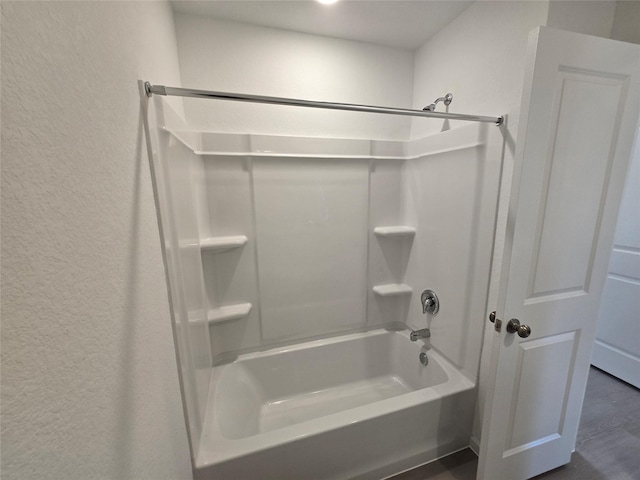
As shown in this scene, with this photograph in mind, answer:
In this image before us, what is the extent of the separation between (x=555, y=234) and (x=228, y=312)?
5.81 feet

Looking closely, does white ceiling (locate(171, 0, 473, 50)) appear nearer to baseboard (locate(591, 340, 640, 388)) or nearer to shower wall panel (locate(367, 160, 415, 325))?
shower wall panel (locate(367, 160, 415, 325))

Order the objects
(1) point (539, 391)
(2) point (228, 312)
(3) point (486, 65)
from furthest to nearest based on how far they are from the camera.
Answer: (2) point (228, 312)
(3) point (486, 65)
(1) point (539, 391)

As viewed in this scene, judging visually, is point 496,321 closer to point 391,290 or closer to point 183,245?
point 391,290

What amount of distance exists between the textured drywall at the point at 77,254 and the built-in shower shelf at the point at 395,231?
4.92 feet

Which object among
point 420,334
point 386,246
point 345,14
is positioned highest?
point 345,14

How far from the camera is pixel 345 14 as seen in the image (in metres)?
1.47

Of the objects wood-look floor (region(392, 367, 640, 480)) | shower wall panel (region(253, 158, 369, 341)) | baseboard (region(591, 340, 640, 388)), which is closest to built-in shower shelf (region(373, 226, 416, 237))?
shower wall panel (region(253, 158, 369, 341))

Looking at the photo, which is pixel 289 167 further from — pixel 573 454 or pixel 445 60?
pixel 573 454

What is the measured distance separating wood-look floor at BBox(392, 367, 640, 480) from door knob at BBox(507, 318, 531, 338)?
940 millimetres

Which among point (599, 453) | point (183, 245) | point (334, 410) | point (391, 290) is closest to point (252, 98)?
point (183, 245)

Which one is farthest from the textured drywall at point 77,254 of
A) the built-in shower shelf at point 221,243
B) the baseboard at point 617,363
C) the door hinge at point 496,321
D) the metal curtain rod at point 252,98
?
the baseboard at point 617,363

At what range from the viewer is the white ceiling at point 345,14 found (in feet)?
4.56

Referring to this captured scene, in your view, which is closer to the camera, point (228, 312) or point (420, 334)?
point (228, 312)

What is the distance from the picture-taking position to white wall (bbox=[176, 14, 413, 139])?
153cm
